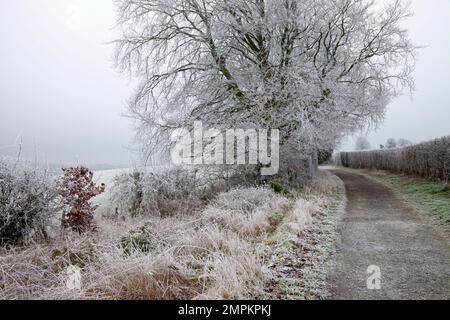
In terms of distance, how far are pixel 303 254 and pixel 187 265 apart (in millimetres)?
1954

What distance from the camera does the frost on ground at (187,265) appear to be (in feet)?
13.1

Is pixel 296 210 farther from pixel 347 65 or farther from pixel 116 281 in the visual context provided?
pixel 347 65

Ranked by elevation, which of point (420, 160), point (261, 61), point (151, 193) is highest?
point (261, 61)

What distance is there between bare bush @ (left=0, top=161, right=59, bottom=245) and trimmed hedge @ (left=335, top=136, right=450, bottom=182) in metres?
13.9

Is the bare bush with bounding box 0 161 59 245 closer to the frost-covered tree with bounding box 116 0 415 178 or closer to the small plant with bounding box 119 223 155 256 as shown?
the small plant with bounding box 119 223 155 256

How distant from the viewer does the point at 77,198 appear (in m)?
8.77

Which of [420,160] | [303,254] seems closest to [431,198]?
[420,160]

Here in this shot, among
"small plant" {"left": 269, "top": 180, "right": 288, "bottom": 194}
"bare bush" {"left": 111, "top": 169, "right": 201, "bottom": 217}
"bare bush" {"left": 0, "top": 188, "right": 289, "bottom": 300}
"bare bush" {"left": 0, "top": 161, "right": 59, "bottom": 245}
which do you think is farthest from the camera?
"bare bush" {"left": 111, "top": 169, "right": 201, "bottom": 217}

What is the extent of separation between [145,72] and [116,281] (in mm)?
11682

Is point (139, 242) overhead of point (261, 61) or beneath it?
beneath

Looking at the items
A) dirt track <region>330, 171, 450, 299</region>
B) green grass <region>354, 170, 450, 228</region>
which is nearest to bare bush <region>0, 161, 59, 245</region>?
dirt track <region>330, 171, 450, 299</region>

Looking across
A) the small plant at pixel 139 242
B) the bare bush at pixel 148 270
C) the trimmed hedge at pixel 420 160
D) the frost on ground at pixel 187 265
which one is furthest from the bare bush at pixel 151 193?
the trimmed hedge at pixel 420 160

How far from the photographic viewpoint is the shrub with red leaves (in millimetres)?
8547

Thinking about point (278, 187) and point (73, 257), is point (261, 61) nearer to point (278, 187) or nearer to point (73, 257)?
point (278, 187)
